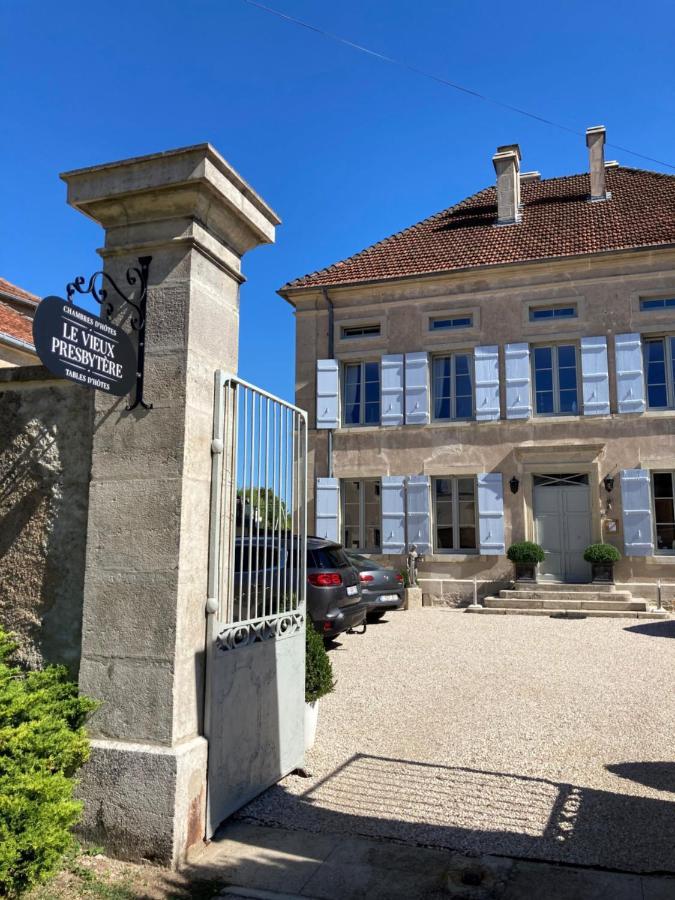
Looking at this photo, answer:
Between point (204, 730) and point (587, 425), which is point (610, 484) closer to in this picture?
point (587, 425)

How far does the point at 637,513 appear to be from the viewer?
13922mm

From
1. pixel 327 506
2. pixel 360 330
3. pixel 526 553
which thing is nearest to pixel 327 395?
pixel 360 330

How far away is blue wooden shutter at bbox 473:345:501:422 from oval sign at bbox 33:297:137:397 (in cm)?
1239

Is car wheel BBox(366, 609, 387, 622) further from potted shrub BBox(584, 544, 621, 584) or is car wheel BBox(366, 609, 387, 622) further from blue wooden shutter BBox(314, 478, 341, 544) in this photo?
potted shrub BBox(584, 544, 621, 584)

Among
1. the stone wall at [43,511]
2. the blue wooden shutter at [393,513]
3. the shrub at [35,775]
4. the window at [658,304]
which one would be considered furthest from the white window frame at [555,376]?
the shrub at [35,775]

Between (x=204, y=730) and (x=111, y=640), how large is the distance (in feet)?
2.09

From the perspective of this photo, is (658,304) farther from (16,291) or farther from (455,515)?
(16,291)

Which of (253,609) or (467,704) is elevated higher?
(253,609)

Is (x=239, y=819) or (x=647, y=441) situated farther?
(x=647, y=441)

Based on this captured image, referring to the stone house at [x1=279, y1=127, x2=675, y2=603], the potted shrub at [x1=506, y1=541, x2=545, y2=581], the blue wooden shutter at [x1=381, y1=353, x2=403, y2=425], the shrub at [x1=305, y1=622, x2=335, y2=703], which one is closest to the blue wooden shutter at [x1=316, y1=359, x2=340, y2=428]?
the stone house at [x1=279, y1=127, x2=675, y2=603]

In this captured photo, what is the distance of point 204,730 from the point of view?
11.4 feet

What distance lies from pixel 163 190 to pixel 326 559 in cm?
610

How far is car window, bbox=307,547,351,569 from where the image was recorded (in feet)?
29.1

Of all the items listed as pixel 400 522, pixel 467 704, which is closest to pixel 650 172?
pixel 400 522
